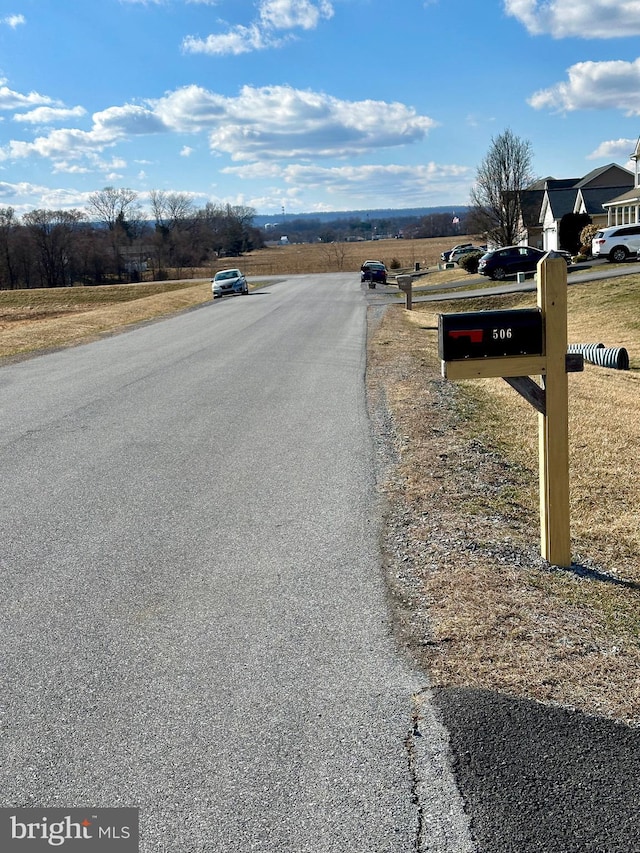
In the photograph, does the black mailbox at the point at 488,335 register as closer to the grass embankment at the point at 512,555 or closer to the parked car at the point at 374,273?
the grass embankment at the point at 512,555

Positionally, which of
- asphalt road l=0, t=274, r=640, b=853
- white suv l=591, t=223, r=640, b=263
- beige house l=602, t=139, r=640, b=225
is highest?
beige house l=602, t=139, r=640, b=225

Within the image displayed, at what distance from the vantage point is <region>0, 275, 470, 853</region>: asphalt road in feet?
9.78

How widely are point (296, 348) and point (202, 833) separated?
598 inches

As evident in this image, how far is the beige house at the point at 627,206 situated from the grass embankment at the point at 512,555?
136 feet

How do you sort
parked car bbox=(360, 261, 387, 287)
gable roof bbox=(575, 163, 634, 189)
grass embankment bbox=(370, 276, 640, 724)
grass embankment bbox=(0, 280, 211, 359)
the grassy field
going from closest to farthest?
grass embankment bbox=(370, 276, 640, 724)
grass embankment bbox=(0, 280, 211, 359)
the grassy field
parked car bbox=(360, 261, 387, 287)
gable roof bbox=(575, 163, 634, 189)

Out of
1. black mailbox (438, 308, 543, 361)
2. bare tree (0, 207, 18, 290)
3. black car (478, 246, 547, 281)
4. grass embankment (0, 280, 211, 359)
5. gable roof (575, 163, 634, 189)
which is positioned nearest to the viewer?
black mailbox (438, 308, 543, 361)

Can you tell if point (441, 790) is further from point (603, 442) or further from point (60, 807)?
point (603, 442)

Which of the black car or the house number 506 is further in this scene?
the black car

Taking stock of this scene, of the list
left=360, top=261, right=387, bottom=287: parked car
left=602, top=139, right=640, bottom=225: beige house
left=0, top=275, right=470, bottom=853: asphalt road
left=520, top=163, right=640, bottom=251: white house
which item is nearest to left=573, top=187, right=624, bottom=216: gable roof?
left=520, top=163, right=640, bottom=251: white house

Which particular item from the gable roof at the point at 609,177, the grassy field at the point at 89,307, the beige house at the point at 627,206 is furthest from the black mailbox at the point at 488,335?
the gable roof at the point at 609,177

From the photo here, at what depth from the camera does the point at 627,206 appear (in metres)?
50.9

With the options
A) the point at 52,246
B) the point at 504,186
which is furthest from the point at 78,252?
the point at 504,186

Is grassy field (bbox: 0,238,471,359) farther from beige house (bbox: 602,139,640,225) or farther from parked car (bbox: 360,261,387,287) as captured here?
beige house (bbox: 602,139,640,225)

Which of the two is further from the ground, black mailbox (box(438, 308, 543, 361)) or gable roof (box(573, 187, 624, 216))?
gable roof (box(573, 187, 624, 216))
